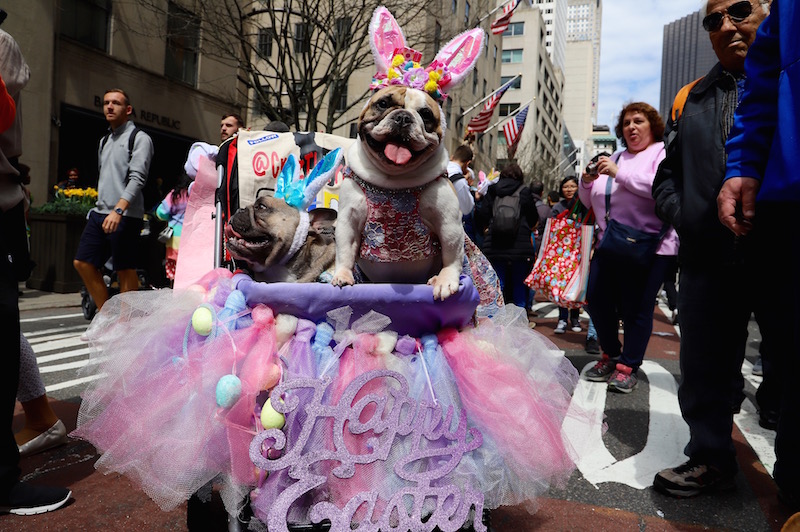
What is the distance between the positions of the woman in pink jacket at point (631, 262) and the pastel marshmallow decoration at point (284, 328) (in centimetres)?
285

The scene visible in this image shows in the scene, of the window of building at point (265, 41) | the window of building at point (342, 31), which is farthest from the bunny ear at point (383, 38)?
the window of building at point (265, 41)

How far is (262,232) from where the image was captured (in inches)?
85.8

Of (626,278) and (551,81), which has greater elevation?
(551,81)

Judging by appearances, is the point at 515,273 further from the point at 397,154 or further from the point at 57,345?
the point at 57,345

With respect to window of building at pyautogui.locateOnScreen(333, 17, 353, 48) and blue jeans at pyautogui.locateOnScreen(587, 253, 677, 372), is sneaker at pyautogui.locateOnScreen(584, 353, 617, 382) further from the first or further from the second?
window of building at pyautogui.locateOnScreen(333, 17, 353, 48)

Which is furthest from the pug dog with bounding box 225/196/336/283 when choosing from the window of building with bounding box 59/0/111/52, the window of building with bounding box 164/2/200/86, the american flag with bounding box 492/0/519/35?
the window of building with bounding box 164/2/200/86

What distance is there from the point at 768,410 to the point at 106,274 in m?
7.22

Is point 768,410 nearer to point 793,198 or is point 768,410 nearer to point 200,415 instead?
point 793,198

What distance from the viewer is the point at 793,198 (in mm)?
1509

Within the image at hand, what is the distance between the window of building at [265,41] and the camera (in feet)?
40.7

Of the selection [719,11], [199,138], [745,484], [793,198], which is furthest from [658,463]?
[199,138]

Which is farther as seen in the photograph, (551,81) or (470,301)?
(551,81)

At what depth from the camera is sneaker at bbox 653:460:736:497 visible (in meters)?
2.50

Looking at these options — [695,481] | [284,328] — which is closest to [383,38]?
[284,328]
